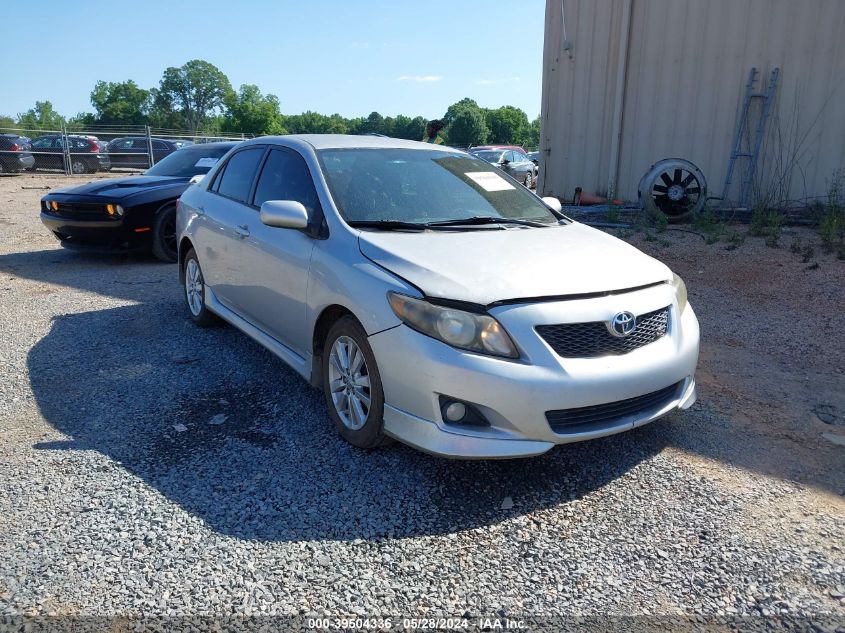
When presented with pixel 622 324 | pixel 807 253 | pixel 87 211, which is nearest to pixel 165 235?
pixel 87 211

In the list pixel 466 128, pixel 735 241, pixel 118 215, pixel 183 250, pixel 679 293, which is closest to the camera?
pixel 679 293

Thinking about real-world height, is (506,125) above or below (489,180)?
above

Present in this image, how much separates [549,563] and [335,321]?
1689 mm

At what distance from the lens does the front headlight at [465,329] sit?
2941 millimetres

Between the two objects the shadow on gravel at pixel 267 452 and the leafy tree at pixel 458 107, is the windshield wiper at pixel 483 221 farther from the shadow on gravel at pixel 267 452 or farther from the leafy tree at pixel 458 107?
the leafy tree at pixel 458 107

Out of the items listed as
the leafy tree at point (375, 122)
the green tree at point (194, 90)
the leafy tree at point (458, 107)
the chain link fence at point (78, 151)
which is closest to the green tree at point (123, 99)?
the green tree at point (194, 90)

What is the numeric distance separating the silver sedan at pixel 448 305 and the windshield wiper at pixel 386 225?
0.03 feet

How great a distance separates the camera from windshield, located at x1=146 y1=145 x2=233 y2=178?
9.20m

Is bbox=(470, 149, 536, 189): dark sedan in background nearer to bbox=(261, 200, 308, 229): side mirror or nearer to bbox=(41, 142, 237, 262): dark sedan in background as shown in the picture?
bbox=(41, 142, 237, 262): dark sedan in background

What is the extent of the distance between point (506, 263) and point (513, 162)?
63.3ft

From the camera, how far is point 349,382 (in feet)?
11.5

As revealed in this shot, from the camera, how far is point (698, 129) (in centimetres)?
1021

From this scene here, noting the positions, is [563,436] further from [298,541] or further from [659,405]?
[298,541]

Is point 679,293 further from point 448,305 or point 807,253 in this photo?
point 807,253
